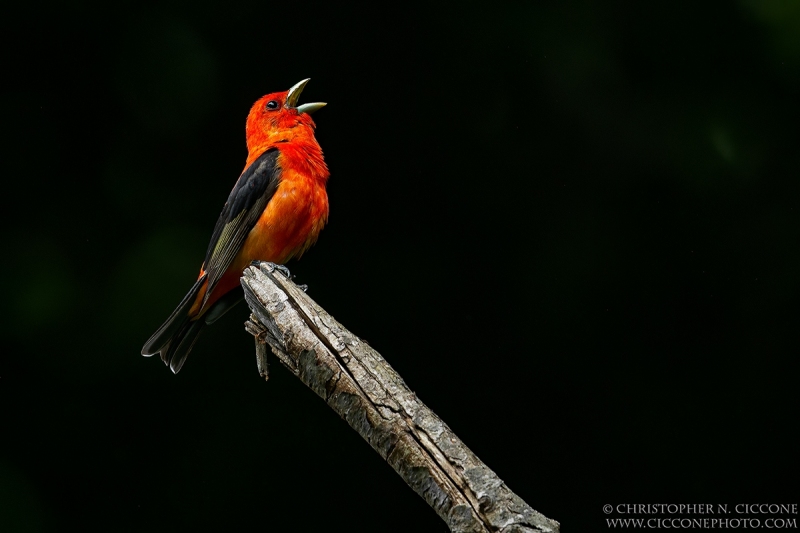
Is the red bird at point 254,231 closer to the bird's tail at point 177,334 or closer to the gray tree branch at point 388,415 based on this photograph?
the bird's tail at point 177,334

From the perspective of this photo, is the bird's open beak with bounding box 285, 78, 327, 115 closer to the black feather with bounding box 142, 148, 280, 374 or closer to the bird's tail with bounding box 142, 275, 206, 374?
the black feather with bounding box 142, 148, 280, 374

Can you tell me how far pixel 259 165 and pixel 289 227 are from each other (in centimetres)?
37

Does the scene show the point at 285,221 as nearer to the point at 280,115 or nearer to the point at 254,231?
the point at 254,231

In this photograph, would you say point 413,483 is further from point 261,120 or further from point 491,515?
point 261,120

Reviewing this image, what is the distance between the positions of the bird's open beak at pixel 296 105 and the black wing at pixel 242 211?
485 mm

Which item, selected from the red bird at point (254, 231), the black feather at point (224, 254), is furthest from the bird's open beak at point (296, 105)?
the black feather at point (224, 254)

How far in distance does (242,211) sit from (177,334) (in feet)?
2.09

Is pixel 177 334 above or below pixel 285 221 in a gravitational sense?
below

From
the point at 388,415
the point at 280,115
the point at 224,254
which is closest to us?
the point at 388,415

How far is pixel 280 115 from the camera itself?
4.47 m

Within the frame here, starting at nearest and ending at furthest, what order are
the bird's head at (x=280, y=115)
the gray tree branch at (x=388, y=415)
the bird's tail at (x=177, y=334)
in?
the gray tree branch at (x=388, y=415)
the bird's tail at (x=177, y=334)
the bird's head at (x=280, y=115)

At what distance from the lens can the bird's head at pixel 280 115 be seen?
4.43 meters

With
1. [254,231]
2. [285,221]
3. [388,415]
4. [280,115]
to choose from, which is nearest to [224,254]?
[254,231]

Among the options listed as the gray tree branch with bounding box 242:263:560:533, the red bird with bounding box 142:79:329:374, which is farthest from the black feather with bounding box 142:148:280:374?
the gray tree branch with bounding box 242:263:560:533
